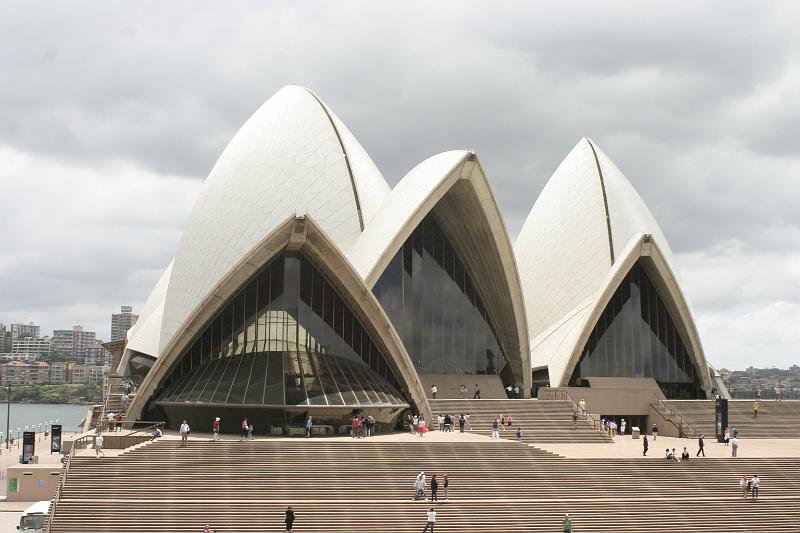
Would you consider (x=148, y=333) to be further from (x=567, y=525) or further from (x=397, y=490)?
(x=567, y=525)

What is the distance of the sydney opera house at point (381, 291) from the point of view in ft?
102

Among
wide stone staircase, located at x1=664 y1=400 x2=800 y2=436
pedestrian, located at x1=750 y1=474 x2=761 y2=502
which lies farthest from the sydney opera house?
pedestrian, located at x1=750 y1=474 x2=761 y2=502

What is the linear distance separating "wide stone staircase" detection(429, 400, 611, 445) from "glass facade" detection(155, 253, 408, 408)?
8.93ft

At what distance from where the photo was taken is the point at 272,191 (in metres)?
39.3

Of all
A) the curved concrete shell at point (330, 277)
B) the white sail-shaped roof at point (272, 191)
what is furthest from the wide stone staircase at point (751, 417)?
the white sail-shaped roof at point (272, 191)

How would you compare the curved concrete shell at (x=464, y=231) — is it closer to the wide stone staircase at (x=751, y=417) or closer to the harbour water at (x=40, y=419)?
the wide stone staircase at (x=751, y=417)

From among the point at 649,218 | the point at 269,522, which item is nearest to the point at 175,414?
the point at 269,522

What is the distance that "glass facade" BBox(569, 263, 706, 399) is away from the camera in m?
42.6

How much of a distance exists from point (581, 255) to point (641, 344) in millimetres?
5428

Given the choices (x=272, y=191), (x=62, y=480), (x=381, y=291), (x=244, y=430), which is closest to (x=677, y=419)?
(x=381, y=291)

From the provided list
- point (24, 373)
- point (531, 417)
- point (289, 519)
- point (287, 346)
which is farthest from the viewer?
point (24, 373)

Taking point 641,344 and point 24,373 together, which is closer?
point 641,344

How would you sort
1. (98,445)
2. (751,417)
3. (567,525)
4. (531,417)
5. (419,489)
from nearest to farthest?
(567,525) < (419,489) < (98,445) < (531,417) < (751,417)

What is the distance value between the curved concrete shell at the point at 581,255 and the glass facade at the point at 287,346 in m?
11.7
